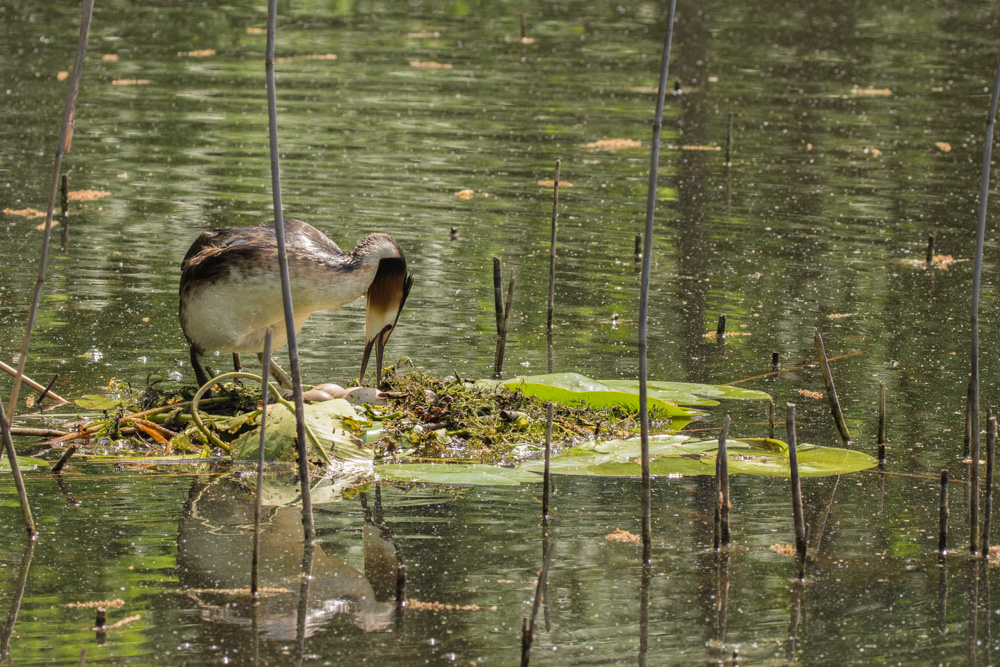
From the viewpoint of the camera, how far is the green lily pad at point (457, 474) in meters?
6.48

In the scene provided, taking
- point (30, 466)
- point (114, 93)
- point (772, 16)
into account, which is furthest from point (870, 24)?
point (30, 466)

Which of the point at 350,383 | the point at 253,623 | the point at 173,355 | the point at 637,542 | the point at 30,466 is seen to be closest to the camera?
the point at 253,623

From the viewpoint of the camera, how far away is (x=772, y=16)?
86.0ft

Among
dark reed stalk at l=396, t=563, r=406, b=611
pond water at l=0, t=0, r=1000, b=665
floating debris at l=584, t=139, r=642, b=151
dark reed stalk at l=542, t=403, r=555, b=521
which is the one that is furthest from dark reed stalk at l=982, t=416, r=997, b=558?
floating debris at l=584, t=139, r=642, b=151

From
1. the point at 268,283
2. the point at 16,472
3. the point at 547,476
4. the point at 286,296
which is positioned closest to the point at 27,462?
the point at 16,472

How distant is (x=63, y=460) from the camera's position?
637 centimetres

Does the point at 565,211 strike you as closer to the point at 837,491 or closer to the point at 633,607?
the point at 837,491

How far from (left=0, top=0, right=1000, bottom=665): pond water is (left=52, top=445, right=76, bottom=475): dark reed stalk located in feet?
0.35

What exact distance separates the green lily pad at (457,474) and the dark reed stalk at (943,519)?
1.84 meters

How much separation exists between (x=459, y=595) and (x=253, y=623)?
81 centimetres

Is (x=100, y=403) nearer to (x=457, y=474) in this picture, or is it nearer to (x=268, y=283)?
(x=268, y=283)

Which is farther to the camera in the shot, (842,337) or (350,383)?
(842,337)

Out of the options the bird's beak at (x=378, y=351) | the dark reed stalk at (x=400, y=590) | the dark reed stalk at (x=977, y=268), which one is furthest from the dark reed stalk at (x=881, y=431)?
the dark reed stalk at (x=400, y=590)

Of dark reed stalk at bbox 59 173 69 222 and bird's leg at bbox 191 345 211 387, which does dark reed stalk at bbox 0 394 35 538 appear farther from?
dark reed stalk at bbox 59 173 69 222
